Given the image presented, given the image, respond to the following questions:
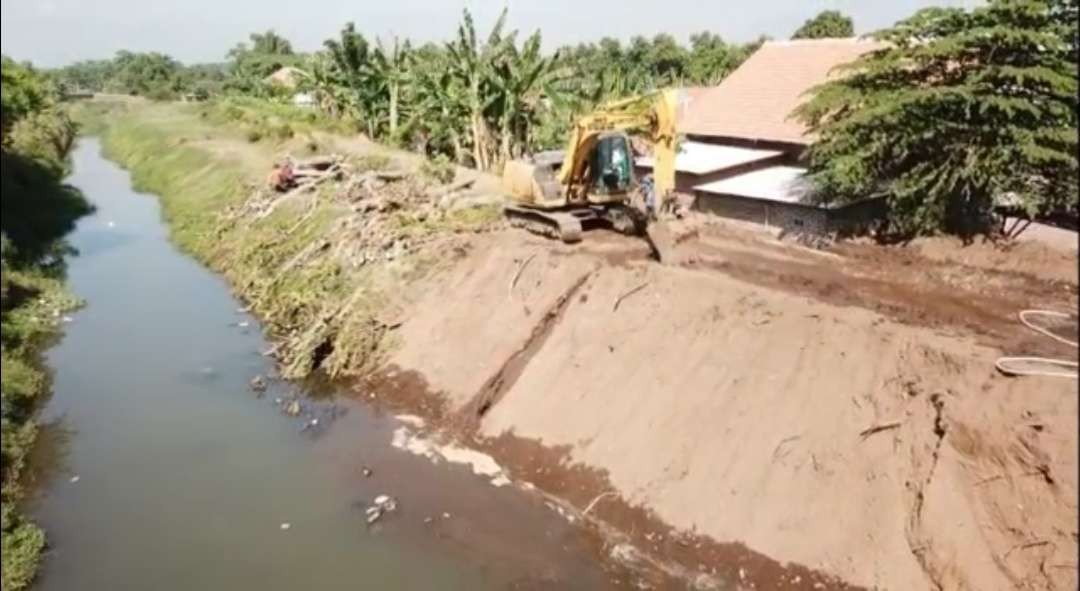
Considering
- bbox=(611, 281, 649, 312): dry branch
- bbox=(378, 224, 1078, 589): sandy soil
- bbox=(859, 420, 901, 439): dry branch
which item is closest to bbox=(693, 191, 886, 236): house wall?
bbox=(378, 224, 1078, 589): sandy soil

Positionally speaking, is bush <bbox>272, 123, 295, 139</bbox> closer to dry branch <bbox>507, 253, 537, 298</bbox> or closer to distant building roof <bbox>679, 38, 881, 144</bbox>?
distant building roof <bbox>679, 38, 881, 144</bbox>

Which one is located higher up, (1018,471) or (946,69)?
(946,69)

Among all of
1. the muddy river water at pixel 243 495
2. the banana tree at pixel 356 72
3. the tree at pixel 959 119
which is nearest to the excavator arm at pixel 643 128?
the tree at pixel 959 119

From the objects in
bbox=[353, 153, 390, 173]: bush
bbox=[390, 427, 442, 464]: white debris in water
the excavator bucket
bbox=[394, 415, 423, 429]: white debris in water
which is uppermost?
bbox=[353, 153, 390, 173]: bush

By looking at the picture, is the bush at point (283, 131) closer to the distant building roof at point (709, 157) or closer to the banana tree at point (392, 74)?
the banana tree at point (392, 74)

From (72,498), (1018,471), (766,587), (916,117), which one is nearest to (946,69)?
(916,117)

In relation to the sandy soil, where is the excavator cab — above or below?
above

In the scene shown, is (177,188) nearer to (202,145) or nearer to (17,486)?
(202,145)
